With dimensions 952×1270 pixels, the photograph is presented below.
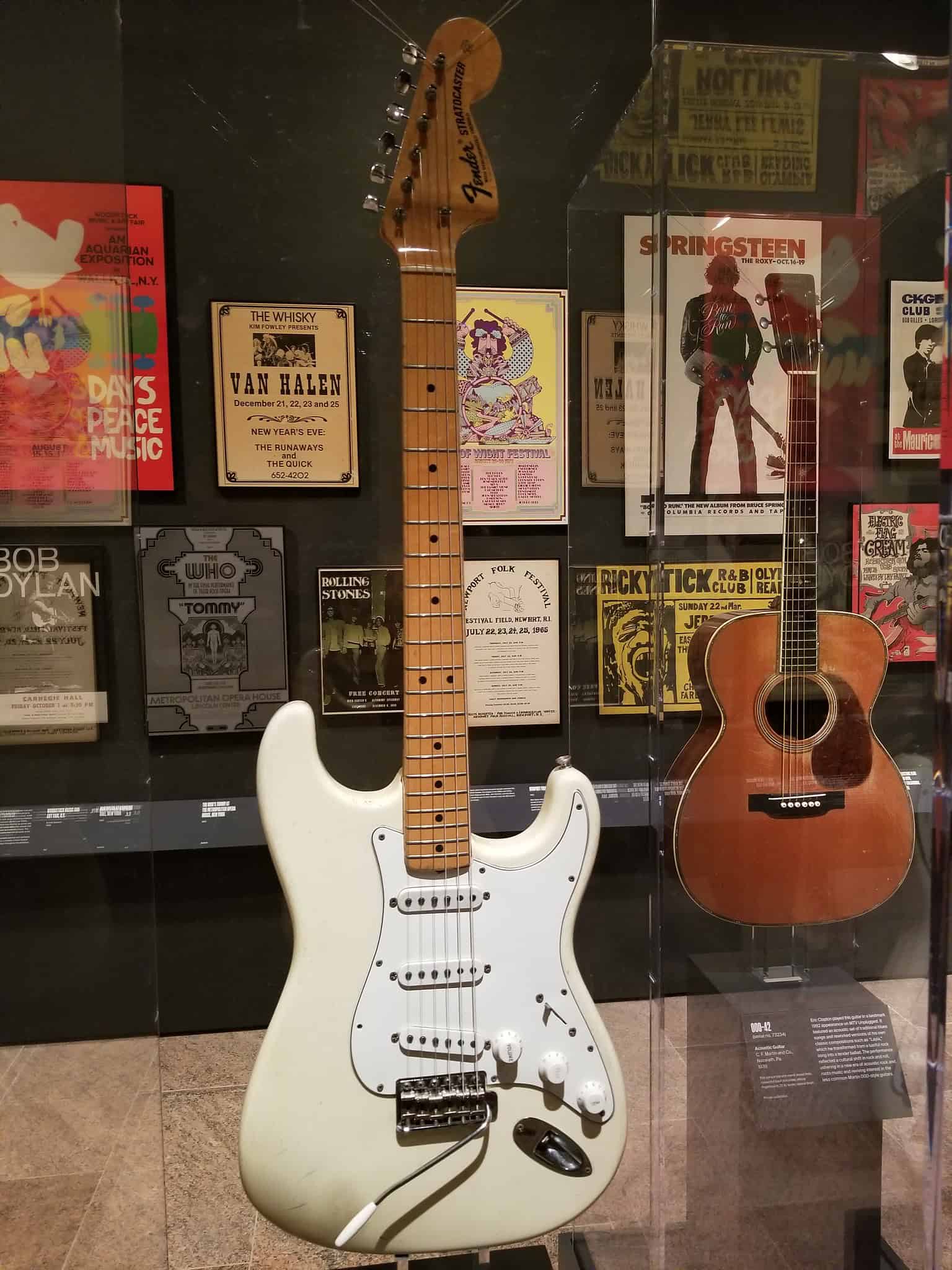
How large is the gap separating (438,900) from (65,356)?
82 centimetres

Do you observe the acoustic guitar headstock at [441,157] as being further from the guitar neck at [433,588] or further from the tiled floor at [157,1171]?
the tiled floor at [157,1171]

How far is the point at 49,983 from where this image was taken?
1.09 meters

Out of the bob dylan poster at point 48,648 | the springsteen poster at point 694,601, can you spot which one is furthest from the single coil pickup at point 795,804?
the bob dylan poster at point 48,648

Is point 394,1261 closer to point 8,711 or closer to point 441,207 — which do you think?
point 8,711

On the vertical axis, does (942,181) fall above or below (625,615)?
above

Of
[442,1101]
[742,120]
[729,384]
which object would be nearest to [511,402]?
[729,384]

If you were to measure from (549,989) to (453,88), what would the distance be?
1.03 metres

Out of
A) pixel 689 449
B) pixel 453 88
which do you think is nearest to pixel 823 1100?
pixel 689 449

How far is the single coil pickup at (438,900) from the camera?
A: 0.87 meters

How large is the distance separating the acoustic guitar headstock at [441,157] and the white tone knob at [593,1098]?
3.12 ft

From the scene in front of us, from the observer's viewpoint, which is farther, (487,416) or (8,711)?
(487,416)

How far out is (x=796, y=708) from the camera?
97cm

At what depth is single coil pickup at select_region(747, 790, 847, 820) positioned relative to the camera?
0.97m

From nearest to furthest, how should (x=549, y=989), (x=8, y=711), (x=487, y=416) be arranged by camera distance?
(x=549, y=989) → (x=8, y=711) → (x=487, y=416)
